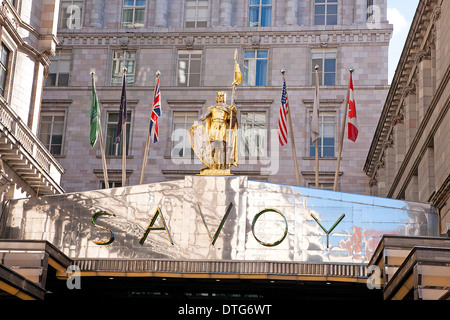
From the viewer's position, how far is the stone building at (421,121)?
40875 millimetres

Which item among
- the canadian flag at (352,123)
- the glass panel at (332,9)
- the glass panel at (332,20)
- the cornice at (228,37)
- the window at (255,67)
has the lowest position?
the canadian flag at (352,123)

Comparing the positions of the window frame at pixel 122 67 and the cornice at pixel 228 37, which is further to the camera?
the window frame at pixel 122 67

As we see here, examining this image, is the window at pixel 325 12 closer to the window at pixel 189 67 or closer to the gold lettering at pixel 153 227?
the window at pixel 189 67

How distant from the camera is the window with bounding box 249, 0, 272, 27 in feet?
223

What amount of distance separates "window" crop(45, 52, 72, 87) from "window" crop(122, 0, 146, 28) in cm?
482

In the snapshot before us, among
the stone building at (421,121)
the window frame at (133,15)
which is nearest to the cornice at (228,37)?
the window frame at (133,15)

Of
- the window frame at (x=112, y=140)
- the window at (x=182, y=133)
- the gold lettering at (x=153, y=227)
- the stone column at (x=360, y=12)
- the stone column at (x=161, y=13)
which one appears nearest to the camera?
the gold lettering at (x=153, y=227)

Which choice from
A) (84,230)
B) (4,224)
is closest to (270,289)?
(84,230)

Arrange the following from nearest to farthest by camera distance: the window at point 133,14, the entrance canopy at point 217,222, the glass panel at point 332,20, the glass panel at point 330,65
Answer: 1. the entrance canopy at point 217,222
2. the glass panel at point 330,65
3. the glass panel at point 332,20
4. the window at point 133,14

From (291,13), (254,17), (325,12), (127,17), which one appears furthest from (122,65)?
(325,12)

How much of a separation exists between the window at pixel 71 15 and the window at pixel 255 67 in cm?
1237

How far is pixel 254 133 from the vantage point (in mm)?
64188

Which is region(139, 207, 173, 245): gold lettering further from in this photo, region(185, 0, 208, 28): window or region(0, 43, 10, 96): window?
region(185, 0, 208, 28): window

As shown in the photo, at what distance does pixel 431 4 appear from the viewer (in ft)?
145
